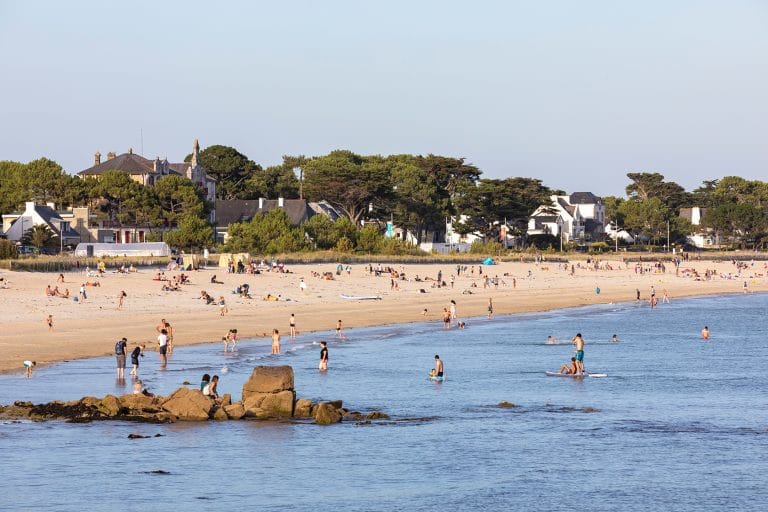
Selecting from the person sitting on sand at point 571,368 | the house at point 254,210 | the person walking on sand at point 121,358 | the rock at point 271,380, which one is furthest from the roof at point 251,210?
the rock at point 271,380

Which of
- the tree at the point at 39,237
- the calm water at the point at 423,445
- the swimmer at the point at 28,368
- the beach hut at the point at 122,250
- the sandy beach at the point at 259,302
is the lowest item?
the calm water at the point at 423,445

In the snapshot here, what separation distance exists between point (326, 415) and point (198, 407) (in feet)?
10.7

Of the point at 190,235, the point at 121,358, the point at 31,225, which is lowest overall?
the point at 121,358

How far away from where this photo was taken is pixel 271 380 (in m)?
28.5

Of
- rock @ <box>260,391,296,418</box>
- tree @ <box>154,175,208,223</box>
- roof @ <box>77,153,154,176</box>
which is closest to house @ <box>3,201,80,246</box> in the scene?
tree @ <box>154,175,208,223</box>

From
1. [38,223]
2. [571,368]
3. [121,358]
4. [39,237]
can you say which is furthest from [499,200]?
[121,358]

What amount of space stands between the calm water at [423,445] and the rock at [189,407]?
22.9 inches

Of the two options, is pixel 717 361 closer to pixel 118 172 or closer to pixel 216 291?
pixel 216 291

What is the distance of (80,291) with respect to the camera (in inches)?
2141

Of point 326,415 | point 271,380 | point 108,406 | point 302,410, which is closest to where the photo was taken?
point 108,406

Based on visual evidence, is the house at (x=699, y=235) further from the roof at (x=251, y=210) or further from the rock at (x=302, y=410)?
the rock at (x=302, y=410)

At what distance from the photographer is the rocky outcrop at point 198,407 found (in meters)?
27.5

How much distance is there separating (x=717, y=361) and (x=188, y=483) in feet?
95.1

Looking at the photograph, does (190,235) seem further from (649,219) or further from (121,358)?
(649,219)
